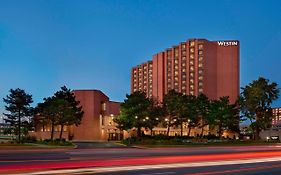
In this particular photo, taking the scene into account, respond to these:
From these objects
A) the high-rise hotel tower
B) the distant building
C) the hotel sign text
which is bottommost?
the distant building

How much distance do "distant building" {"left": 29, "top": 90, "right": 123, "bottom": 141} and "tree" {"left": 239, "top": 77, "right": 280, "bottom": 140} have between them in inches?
1151

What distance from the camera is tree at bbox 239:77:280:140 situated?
85188mm

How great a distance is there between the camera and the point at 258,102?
8606 centimetres

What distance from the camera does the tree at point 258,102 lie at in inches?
3354

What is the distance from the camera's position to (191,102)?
88625mm

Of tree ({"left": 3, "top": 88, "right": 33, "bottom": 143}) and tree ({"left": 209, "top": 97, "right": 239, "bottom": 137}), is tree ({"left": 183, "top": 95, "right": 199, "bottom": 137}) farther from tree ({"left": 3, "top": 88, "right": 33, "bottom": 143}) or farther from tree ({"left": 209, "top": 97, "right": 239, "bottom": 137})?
tree ({"left": 3, "top": 88, "right": 33, "bottom": 143})

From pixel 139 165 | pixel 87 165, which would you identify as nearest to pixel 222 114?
pixel 139 165

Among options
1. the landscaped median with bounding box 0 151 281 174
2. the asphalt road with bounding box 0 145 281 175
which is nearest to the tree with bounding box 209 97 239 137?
the asphalt road with bounding box 0 145 281 175

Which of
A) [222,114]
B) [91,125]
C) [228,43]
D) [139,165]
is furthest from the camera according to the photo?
[228,43]

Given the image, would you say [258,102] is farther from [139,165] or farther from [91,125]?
[139,165]

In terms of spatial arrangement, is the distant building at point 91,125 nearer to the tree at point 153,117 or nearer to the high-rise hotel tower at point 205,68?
the tree at point 153,117

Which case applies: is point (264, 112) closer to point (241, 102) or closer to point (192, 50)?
point (241, 102)

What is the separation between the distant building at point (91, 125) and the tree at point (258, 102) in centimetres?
2923

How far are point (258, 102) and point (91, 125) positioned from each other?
1400 inches
